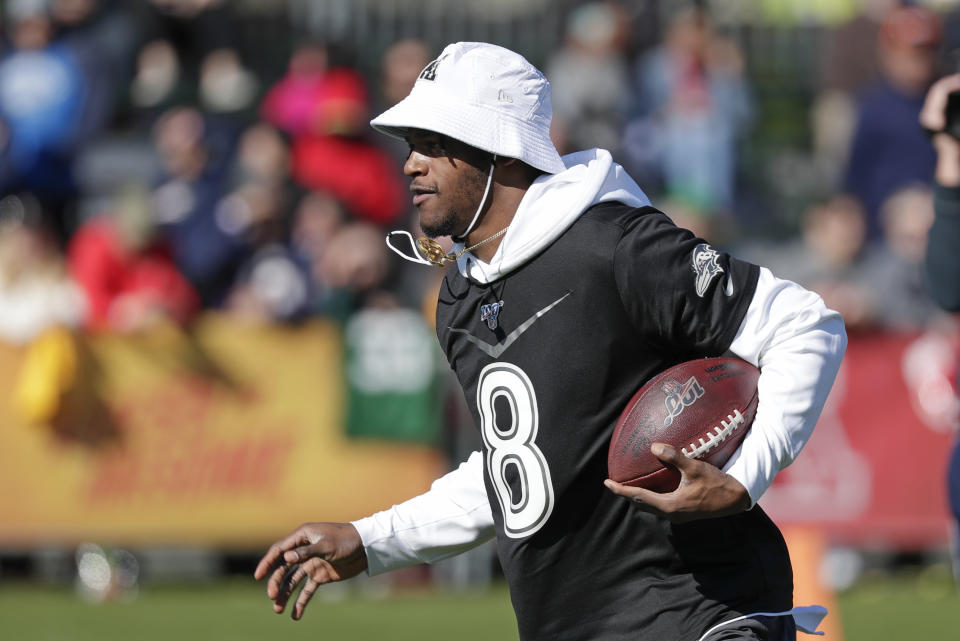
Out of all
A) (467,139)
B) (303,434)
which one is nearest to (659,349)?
(467,139)

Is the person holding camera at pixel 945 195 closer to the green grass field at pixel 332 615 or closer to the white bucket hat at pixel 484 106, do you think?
the white bucket hat at pixel 484 106

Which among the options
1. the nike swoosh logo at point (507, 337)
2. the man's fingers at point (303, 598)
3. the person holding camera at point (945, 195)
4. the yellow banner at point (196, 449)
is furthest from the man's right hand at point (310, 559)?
the yellow banner at point (196, 449)

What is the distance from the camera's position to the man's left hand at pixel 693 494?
132 inches

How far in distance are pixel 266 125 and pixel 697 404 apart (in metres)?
8.66

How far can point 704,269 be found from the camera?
360 centimetres

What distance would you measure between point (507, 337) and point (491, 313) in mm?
78

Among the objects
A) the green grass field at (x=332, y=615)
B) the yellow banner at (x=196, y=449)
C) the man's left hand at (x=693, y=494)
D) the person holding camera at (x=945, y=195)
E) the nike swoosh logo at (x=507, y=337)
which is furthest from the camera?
the yellow banner at (x=196, y=449)

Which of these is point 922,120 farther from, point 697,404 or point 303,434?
point 303,434

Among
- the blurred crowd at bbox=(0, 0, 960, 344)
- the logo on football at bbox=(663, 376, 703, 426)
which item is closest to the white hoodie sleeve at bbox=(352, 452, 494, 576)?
the logo on football at bbox=(663, 376, 703, 426)

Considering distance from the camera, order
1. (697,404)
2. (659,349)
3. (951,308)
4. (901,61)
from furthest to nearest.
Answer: (901,61), (951,308), (659,349), (697,404)

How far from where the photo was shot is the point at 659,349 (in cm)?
378

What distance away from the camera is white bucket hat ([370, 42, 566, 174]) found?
3861 mm

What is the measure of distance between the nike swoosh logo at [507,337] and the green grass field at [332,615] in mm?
4306

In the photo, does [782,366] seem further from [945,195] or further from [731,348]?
[945,195]
